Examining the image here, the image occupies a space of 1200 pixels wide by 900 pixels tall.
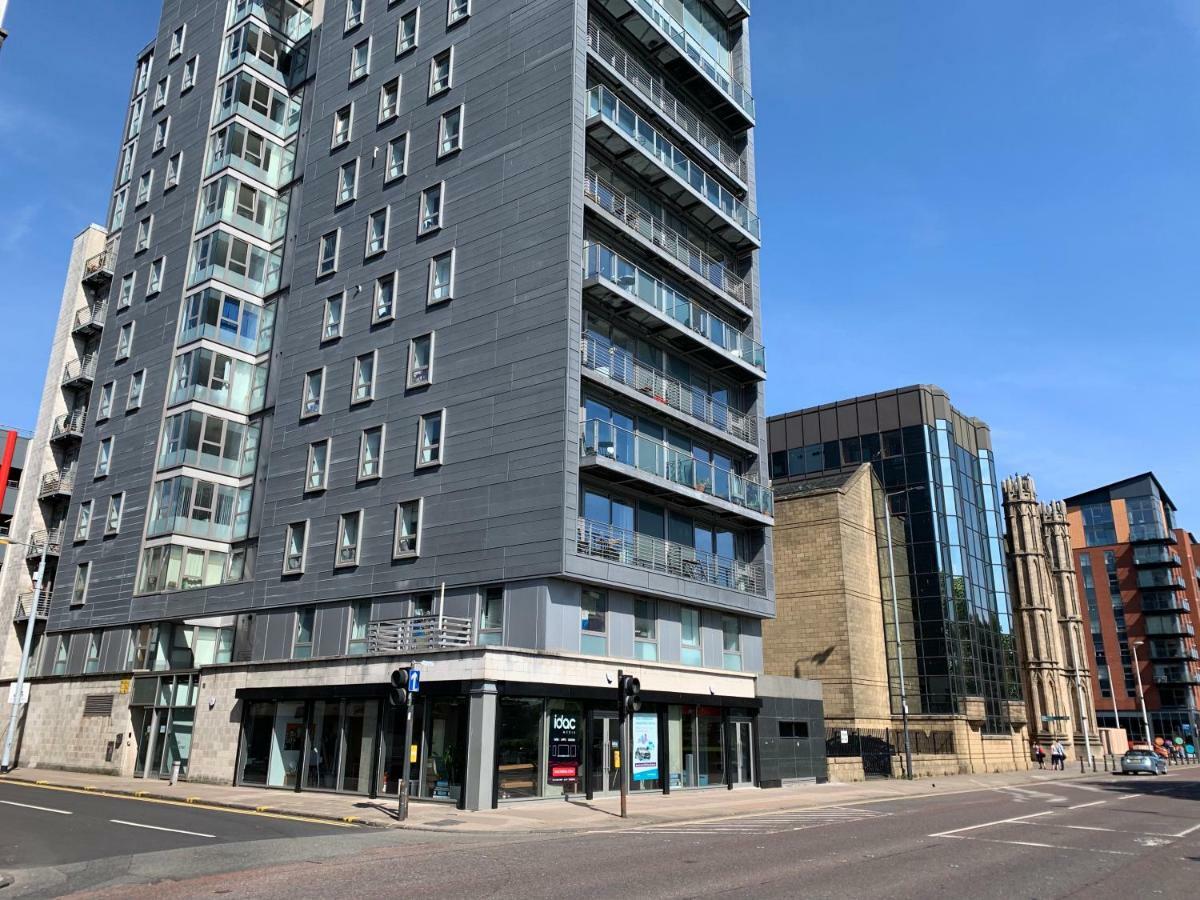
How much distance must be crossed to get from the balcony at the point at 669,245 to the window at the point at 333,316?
11.1m

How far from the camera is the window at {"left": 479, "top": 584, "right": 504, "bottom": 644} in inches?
1008

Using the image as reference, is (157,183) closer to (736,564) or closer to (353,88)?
(353,88)

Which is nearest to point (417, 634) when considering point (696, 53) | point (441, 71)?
point (441, 71)

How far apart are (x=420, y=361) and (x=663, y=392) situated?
8.65 m

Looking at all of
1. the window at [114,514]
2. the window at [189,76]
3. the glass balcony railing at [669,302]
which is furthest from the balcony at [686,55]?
the window at [114,514]

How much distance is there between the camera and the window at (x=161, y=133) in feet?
151

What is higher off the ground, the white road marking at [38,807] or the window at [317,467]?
the window at [317,467]

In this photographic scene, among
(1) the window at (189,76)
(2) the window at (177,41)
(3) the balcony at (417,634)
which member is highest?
(2) the window at (177,41)

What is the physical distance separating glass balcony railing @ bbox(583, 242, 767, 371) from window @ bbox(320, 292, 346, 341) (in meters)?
11.2

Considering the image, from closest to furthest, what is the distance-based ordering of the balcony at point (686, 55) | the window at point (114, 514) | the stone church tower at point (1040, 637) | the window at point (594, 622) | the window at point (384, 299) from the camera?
the window at point (594, 622)
the window at point (384, 299)
the balcony at point (686, 55)
the window at point (114, 514)
the stone church tower at point (1040, 637)

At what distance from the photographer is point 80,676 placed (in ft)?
121

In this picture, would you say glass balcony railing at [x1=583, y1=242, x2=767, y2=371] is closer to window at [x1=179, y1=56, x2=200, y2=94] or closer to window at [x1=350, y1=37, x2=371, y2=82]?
window at [x1=350, y1=37, x2=371, y2=82]

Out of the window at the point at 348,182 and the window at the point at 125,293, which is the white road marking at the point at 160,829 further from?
the window at the point at 125,293

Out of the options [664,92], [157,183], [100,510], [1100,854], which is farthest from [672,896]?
[157,183]
